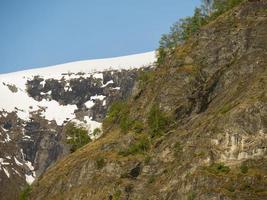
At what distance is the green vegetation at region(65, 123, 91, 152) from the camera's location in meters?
172

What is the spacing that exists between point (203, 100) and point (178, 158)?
2068 cm

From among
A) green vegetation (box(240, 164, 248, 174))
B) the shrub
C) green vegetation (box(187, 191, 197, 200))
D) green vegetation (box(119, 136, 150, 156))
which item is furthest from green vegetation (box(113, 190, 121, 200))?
green vegetation (box(240, 164, 248, 174))

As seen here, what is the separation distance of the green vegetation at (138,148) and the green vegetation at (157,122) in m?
2.60

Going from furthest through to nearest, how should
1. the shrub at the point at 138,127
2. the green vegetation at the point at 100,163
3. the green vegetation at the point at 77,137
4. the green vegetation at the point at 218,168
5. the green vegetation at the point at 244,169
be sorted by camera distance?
the green vegetation at the point at 77,137, the shrub at the point at 138,127, the green vegetation at the point at 100,163, the green vegetation at the point at 218,168, the green vegetation at the point at 244,169

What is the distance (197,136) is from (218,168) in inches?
421

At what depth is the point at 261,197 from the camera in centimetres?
7994

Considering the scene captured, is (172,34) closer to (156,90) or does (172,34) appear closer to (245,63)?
(156,90)

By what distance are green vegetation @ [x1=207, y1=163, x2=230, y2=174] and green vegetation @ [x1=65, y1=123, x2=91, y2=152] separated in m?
84.9

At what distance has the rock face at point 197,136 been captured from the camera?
290ft

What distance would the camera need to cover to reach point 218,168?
294ft

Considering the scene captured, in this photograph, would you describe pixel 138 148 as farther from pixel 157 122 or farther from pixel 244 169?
pixel 244 169

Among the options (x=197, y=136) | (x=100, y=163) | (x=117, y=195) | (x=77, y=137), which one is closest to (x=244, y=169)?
(x=197, y=136)

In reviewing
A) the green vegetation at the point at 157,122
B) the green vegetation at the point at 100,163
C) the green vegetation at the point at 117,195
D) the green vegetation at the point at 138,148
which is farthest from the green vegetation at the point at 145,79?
the green vegetation at the point at 117,195

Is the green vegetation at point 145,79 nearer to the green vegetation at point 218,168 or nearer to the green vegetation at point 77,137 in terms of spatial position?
the green vegetation at point 77,137
